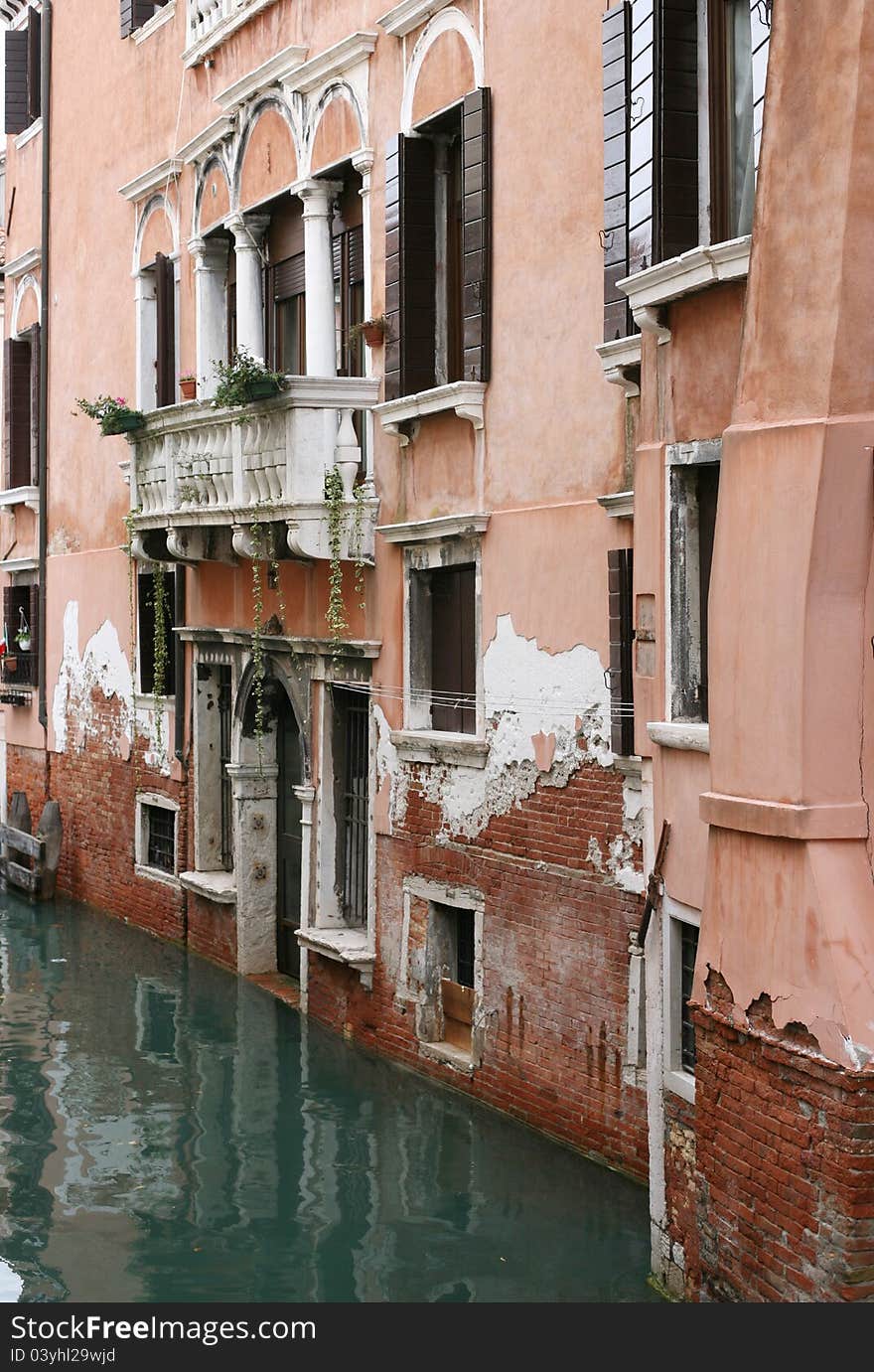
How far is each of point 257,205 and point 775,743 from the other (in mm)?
8251

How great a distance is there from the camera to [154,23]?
1494cm

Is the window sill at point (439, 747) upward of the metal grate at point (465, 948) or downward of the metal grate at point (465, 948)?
upward

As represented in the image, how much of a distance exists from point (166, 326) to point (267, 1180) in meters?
8.28

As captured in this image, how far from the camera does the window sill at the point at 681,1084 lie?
279 inches

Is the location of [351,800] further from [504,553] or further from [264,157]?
[264,157]

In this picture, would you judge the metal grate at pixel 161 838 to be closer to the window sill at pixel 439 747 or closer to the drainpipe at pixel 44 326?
the drainpipe at pixel 44 326

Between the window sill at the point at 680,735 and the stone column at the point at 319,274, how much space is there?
5339 millimetres

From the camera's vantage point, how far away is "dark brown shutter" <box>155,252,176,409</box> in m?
14.8

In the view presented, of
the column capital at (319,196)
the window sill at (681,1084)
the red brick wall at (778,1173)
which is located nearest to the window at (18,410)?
the column capital at (319,196)

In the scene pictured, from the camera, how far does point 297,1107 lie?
33.0 feet

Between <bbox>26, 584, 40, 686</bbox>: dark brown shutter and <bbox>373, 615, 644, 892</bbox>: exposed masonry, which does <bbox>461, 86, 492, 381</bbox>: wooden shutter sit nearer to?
<bbox>373, 615, 644, 892</bbox>: exposed masonry

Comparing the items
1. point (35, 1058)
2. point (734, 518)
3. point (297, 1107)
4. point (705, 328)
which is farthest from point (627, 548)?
point (35, 1058)

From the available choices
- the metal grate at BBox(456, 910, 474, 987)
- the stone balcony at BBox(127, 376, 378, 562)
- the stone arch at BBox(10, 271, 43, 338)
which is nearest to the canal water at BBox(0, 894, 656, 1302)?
the metal grate at BBox(456, 910, 474, 987)

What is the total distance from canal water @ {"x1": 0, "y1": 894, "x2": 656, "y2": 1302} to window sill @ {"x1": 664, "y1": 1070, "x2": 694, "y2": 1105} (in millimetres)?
803
